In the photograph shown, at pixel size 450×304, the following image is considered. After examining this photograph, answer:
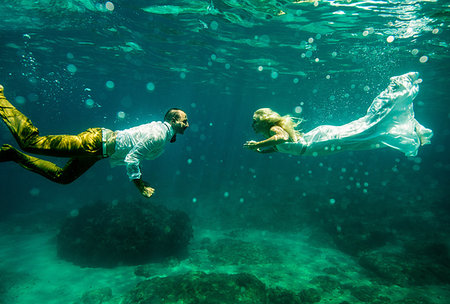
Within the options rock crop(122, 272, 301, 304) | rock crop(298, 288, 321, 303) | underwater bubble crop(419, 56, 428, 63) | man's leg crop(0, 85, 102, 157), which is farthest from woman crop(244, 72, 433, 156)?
underwater bubble crop(419, 56, 428, 63)

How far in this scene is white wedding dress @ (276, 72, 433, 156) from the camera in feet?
16.5

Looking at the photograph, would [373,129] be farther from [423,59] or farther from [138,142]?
[423,59]

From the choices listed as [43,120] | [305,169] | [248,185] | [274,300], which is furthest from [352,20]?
[43,120]

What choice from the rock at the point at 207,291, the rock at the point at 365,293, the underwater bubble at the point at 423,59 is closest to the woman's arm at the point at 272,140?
the rock at the point at 207,291

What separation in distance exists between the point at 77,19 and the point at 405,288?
908 inches

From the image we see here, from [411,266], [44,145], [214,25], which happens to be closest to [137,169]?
[44,145]

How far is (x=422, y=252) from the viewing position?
39.3ft

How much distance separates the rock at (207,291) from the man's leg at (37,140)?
17.6ft

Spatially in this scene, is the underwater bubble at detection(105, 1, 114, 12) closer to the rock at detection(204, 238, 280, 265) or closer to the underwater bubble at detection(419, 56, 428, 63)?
the rock at detection(204, 238, 280, 265)

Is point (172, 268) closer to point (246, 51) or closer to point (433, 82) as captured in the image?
point (246, 51)

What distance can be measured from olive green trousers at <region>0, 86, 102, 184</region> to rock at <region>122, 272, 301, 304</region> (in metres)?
4.92

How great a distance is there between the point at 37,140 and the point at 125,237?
29.0ft

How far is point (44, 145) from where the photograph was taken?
12.6 feet

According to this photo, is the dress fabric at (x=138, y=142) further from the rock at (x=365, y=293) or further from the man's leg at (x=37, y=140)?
the rock at (x=365, y=293)
